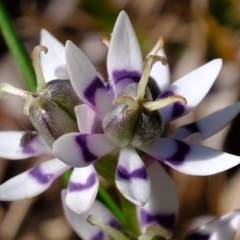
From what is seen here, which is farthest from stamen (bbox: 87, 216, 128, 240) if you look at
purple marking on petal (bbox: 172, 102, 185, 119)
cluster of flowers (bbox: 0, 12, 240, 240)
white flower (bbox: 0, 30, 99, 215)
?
purple marking on petal (bbox: 172, 102, 185, 119)

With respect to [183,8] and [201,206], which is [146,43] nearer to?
[183,8]

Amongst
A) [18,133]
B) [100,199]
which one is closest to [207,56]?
[100,199]

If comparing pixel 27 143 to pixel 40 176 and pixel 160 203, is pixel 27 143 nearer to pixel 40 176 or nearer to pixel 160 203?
pixel 40 176

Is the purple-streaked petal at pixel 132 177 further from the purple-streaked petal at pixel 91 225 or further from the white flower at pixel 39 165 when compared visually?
the purple-streaked petal at pixel 91 225

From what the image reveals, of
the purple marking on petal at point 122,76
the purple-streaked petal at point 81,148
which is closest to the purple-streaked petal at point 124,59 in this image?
the purple marking on petal at point 122,76

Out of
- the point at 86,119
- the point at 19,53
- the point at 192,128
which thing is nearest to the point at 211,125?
the point at 192,128
